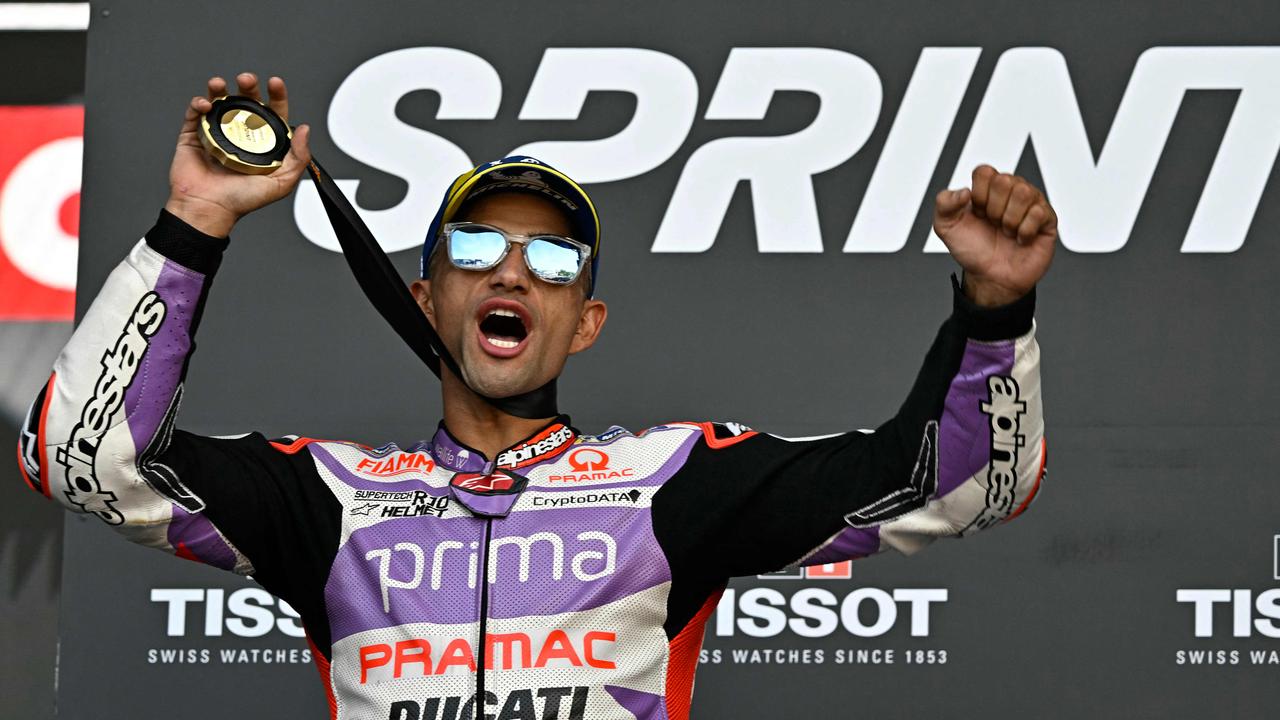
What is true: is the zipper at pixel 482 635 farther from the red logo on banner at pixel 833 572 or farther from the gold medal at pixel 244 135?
the red logo on banner at pixel 833 572

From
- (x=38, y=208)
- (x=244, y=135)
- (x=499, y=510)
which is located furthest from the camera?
(x=38, y=208)

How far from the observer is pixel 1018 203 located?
1515 millimetres

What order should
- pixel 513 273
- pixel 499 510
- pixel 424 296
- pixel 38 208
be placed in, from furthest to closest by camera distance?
pixel 38 208 → pixel 424 296 → pixel 513 273 → pixel 499 510

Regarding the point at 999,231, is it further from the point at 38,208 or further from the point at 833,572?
the point at 38,208

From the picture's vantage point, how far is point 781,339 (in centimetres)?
298

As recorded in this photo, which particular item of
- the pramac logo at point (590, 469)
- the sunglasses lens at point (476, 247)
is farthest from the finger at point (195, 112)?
the pramac logo at point (590, 469)

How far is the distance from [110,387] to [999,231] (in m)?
0.96

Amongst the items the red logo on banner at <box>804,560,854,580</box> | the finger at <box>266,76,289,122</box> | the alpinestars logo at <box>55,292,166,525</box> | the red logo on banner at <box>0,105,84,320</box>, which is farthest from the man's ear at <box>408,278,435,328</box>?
the red logo on banner at <box>0,105,84,320</box>

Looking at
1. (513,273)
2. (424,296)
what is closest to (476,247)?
(513,273)

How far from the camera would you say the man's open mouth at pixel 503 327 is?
6.56ft

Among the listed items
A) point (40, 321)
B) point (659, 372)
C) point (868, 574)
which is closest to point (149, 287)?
point (659, 372)

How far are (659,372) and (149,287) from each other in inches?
55.9

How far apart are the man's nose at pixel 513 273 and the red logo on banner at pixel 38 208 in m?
2.02

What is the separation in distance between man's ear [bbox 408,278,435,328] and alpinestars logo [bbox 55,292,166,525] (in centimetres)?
52
